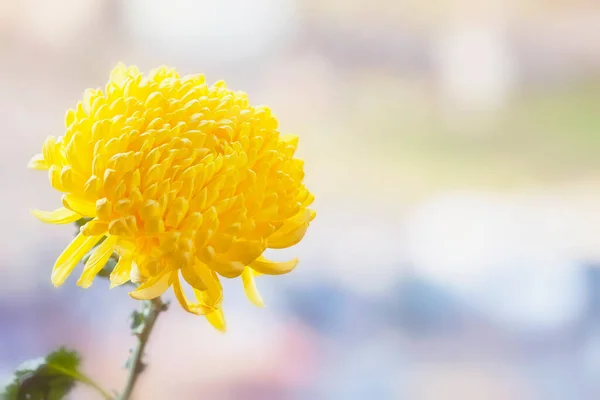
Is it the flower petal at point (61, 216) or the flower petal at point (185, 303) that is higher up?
the flower petal at point (61, 216)

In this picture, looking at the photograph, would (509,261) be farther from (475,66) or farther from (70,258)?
(70,258)

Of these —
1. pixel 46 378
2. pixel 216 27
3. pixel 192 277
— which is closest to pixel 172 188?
pixel 192 277

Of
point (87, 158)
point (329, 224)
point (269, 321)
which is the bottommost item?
point (87, 158)

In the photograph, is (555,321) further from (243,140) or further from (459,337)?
(243,140)

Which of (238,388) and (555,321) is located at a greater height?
(555,321)

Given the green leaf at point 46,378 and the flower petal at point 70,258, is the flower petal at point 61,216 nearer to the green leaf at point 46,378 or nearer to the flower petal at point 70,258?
the flower petal at point 70,258

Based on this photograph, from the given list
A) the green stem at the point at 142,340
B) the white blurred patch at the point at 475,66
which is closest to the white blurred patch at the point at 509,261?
Result: the white blurred patch at the point at 475,66

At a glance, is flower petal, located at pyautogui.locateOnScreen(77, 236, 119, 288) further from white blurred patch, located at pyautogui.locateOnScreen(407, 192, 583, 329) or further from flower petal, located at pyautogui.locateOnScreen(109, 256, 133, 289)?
white blurred patch, located at pyautogui.locateOnScreen(407, 192, 583, 329)

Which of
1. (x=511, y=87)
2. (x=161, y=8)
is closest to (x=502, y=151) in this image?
(x=511, y=87)
